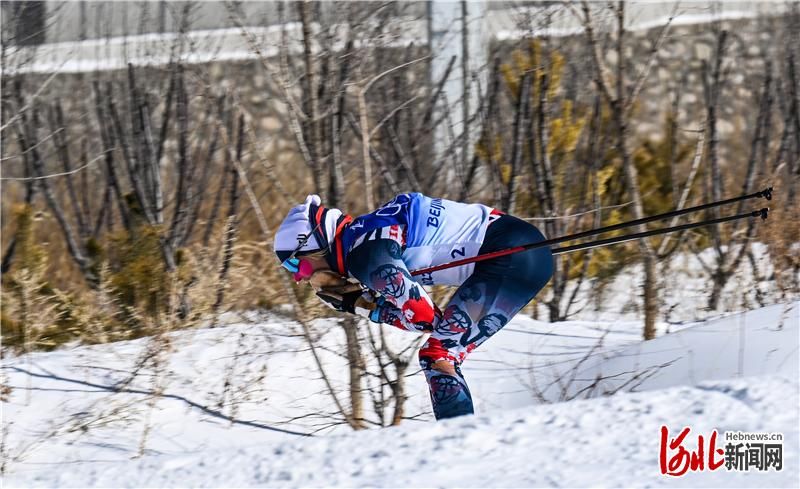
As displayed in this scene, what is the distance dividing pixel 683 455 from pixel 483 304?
108 cm

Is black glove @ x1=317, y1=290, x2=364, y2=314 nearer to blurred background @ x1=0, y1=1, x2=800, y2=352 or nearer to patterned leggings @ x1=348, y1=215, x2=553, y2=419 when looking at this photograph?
patterned leggings @ x1=348, y1=215, x2=553, y2=419

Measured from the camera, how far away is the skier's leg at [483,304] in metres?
4.22

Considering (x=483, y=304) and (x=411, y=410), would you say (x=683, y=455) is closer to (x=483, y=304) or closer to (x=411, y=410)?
(x=483, y=304)

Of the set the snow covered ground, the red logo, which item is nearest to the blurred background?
the snow covered ground

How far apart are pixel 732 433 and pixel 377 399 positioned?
2.80m

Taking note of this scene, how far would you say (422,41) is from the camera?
28.6 ft

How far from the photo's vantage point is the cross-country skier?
4152 millimetres

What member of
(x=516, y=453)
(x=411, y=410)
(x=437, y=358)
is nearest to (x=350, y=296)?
(x=437, y=358)

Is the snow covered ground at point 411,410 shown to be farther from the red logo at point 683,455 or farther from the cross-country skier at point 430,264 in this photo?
the cross-country skier at point 430,264

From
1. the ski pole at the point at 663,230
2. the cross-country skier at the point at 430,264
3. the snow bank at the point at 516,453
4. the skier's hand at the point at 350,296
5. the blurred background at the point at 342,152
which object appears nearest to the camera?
the snow bank at the point at 516,453

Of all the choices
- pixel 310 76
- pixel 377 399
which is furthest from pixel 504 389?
pixel 310 76

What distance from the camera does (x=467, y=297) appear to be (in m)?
4.26

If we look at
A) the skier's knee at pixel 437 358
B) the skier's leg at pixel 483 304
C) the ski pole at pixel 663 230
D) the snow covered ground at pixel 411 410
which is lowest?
the snow covered ground at pixel 411 410

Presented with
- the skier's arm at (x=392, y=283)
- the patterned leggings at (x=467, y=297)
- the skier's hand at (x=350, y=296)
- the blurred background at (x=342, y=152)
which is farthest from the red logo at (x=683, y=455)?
the blurred background at (x=342, y=152)
